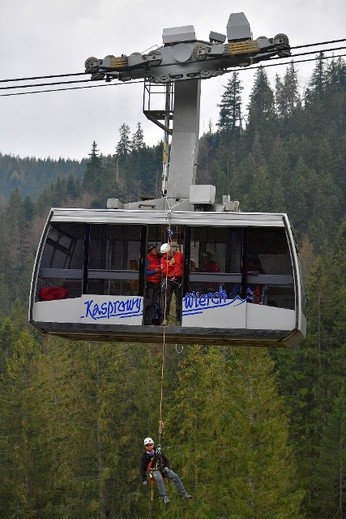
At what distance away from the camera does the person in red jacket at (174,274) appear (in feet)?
71.2

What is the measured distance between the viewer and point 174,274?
2173cm

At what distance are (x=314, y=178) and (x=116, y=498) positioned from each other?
3883 inches

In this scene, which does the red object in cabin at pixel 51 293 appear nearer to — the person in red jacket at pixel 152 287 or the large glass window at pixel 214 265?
the person in red jacket at pixel 152 287

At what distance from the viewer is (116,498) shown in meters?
65.3

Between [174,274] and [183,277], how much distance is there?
0.15m

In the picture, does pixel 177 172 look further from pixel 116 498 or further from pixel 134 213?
pixel 116 498

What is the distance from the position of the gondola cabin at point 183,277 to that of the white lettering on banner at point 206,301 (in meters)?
0.02

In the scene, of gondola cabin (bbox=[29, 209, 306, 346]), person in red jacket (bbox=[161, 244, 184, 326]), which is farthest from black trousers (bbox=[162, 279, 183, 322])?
gondola cabin (bbox=[29, 209, 306, 346])

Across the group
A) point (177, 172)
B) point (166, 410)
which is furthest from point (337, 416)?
point (177, 172)

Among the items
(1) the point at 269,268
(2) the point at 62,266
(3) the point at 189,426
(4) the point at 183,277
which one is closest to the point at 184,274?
(4) the point at 183,277

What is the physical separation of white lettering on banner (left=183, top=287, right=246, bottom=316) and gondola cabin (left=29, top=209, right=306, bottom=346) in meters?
0.02

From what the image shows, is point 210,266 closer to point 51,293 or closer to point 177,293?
point 177,293

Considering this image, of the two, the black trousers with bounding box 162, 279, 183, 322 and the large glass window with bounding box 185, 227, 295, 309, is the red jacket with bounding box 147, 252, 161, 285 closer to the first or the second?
the black trousers with bounding box 162, 279, 183, 322

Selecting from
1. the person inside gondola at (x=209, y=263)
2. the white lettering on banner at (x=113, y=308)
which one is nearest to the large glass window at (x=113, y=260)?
the white lettering on banner at (x=113, y=308)
